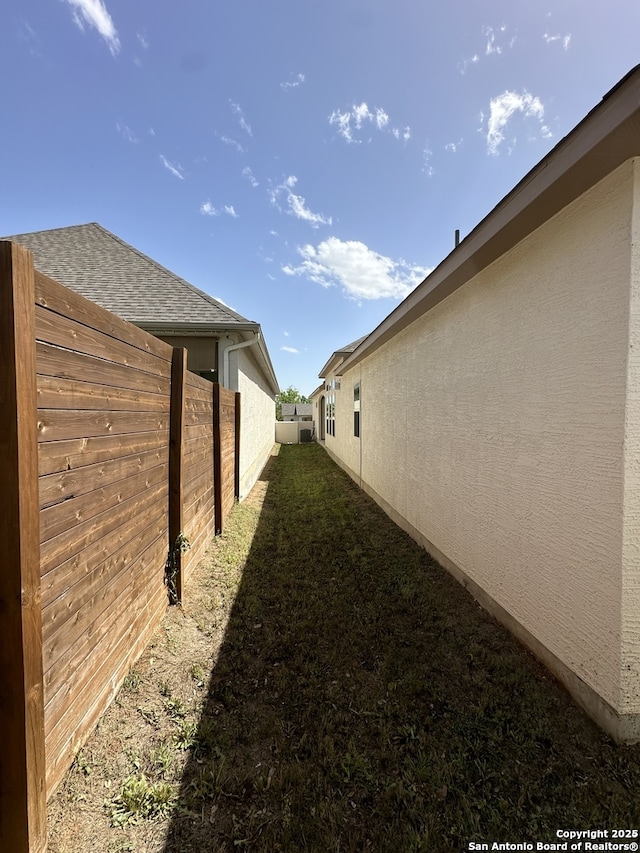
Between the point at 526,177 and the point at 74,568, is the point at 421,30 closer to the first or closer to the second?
the point at 526,177

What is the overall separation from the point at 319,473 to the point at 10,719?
31.8 feet

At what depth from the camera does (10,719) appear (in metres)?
1.16

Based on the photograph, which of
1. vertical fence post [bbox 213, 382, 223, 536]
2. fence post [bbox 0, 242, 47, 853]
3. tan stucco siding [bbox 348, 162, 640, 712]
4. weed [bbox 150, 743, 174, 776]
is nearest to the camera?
fence post [bbox 0, 242, 47, 853]

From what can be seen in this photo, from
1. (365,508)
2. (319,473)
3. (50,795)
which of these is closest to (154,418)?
(50,795)

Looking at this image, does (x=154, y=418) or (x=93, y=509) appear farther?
(x=154, y=418)

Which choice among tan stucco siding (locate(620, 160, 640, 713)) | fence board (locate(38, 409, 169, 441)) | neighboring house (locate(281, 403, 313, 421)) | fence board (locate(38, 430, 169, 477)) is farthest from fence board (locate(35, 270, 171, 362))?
neighboring house (locate(281, 403, 313, 421))

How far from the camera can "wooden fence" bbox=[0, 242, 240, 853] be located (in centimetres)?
117

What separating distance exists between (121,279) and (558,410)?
791 centimetres

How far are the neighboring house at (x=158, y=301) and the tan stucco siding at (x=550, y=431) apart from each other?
3.85 meters

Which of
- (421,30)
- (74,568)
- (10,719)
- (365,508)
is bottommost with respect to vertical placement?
(365,508)

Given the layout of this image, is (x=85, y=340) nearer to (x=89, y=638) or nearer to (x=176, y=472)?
(x=89, y=638)

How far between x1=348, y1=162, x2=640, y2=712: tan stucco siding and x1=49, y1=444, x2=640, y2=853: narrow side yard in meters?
0.47

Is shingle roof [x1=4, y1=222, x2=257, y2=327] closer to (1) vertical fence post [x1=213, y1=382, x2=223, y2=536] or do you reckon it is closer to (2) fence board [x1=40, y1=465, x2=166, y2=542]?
(1) vertical fence post [x1=213, y1=382, x2=223, y2=536]

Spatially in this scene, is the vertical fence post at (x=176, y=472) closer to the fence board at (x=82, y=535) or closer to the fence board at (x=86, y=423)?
the fence board at (x=86, y=423)
